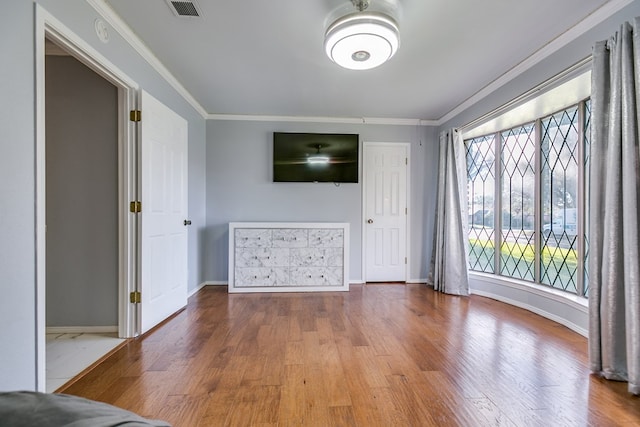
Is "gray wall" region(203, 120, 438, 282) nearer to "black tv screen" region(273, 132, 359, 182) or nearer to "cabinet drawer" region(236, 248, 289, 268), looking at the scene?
"black tv screen" region(273, 132, 359, 182)

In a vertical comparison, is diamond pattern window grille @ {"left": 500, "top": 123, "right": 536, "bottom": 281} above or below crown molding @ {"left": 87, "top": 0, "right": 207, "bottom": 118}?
below

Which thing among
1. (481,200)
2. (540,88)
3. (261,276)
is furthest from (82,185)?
(481,200)

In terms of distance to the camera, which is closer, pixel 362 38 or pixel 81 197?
pixel 362 38

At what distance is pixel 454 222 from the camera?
3684mm

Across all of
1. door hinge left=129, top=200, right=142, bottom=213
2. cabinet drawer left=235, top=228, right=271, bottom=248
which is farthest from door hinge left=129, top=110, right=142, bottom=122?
cabinet drawer left=235, top=228, right=271, bottom=248

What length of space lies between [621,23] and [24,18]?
11.3ft

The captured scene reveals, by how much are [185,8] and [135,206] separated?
1.53 m

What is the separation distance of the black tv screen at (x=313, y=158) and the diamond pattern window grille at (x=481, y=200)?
1.62 metres

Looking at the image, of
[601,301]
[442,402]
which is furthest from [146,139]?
[601,301]

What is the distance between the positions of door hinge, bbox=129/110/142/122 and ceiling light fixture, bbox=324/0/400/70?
1617 millimetres

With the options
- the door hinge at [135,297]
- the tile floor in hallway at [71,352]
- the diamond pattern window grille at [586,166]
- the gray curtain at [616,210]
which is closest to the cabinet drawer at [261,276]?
the door hinge at [135,297]

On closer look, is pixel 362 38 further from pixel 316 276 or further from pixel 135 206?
pixel 316 276

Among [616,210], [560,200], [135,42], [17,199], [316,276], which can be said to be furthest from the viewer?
[316,276]

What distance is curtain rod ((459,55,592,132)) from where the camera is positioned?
213cm
